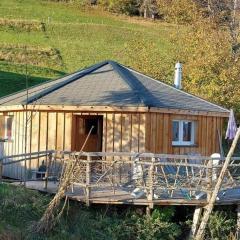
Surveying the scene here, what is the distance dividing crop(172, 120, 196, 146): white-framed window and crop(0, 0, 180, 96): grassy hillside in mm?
9132

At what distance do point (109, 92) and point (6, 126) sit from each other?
12.5 feet

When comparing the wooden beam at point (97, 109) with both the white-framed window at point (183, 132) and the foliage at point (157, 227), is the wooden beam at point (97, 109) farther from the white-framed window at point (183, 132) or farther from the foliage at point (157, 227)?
the foliage at point (157, 227)

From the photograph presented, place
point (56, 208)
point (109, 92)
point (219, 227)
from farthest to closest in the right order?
point (109, 92), point (219, 227), point (56, 208)

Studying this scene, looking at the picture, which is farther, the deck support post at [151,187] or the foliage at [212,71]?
the foliage at [212,71]

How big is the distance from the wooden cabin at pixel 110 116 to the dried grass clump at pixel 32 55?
1950 cm

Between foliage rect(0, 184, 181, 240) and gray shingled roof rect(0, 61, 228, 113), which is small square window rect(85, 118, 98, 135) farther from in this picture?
foliage rect(0, 184, 181, 240)

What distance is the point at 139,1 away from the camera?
64625mm

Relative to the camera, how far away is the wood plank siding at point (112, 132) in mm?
18047

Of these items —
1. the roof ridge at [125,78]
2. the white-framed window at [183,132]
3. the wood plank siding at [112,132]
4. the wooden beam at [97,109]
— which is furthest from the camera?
the white-framed window at [183,132]

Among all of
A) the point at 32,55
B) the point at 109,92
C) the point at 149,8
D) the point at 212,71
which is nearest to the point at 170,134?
the point at 109,92

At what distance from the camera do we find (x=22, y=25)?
5103 centimetres

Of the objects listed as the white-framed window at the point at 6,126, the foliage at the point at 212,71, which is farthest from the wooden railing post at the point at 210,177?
the foliage at the point at 212,71

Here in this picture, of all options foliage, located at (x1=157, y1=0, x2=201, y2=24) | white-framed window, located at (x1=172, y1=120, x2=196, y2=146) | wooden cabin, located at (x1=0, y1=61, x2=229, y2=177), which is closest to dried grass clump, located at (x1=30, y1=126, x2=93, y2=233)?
wooden cabin, located at (x1=0, y1=61, x2=229, y2=177)

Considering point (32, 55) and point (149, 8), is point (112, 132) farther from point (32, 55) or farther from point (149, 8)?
point (149, 8)
